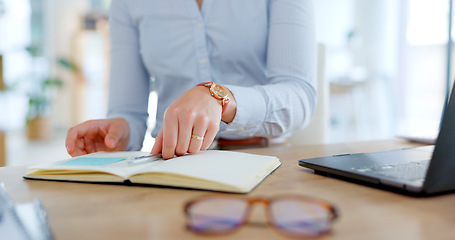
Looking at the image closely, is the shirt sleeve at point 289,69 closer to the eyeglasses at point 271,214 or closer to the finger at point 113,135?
the finger at point 113,135

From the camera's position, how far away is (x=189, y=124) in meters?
0.52

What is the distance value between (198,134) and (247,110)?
6.3 inches

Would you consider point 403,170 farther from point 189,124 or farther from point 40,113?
point 40,113

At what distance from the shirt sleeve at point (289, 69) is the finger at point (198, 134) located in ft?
0.70

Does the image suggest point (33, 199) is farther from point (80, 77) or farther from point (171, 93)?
point (80, 77)

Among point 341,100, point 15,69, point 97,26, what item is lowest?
point 341,100

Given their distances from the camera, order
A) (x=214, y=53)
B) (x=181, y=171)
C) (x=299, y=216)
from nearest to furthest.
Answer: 1. (x=299, y=216)
2. (x=181, y=171)
3. (x=214, y=53)

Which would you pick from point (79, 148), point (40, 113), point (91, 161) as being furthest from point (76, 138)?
point (40, 113)

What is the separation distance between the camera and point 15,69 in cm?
529

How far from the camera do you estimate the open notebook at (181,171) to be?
1.35 feet

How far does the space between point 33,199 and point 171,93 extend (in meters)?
0.66

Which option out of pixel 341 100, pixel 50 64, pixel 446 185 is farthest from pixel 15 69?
pixel 446 185

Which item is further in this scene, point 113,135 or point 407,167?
point 113,135

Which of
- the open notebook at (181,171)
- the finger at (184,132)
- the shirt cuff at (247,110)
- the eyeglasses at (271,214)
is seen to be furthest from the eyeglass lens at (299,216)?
the shirt cuff at (247,110)
